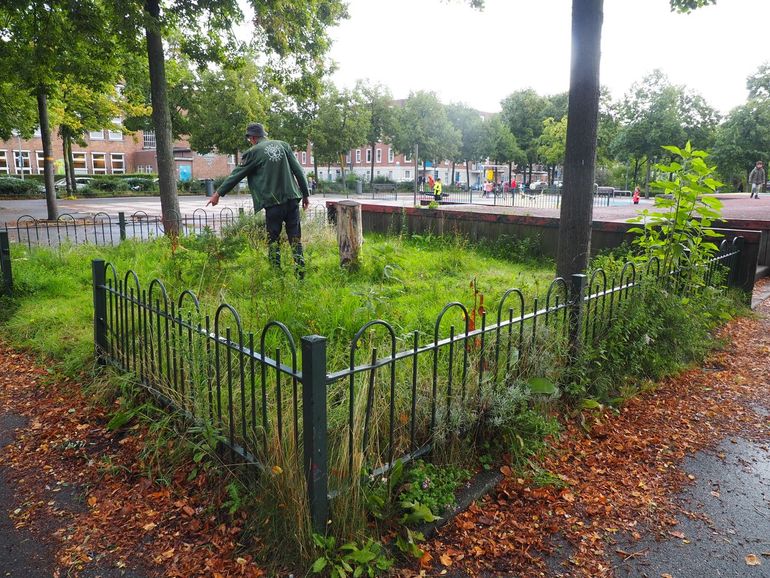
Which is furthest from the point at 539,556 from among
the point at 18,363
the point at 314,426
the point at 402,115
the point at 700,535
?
the point at 402,115

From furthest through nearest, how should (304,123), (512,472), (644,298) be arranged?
(304,123), (644,298), (512,472)

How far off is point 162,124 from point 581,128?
7.33 m

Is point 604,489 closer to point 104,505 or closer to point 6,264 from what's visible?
point 104,505

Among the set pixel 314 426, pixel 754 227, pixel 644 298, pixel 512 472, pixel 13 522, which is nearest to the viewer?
pixel 314 426

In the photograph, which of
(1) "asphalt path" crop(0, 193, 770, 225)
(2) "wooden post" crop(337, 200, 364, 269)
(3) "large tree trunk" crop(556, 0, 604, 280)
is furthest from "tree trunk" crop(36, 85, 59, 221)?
(3) "large tree trunk" crop(556, 0, 604, 280)

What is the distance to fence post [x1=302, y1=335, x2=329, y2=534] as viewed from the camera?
2514 millimetres

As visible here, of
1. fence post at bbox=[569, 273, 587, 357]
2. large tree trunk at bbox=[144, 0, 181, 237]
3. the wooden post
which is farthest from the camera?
large tree trunk at bbox=[144, 0, 181, 237]

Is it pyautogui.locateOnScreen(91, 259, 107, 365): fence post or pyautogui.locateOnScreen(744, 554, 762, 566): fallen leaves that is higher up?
pyautogui.locateOnScreen(91, 259, 107, 365): fence post

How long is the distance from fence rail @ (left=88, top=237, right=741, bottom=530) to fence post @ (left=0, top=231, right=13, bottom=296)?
2658 millimetres

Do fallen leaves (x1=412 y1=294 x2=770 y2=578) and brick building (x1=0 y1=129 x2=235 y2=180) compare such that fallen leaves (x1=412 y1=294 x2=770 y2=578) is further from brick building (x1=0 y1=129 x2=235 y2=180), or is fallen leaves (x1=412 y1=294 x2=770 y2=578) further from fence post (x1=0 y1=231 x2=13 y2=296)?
brick building (x1=0 y1=129 x2=235 y2=180)

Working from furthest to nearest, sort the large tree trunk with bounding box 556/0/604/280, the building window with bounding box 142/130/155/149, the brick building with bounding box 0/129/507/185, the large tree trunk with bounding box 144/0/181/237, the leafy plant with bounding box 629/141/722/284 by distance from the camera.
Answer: the building window with bounding box 142/130/155/149 → the brick building with bounding box 0/129/507/185 → the large tree trunk with bounding box 144/0/181/237 → the leafy plant with bounding box 629/141/722/284 → the large tree trunk with bounding box 556/0/604/280

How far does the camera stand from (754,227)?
9258 millimetres

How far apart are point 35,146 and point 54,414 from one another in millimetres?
63249

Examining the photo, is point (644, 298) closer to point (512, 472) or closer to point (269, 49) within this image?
point (512, 472)
